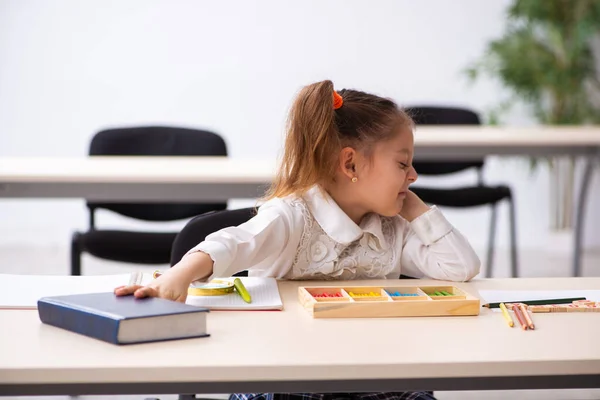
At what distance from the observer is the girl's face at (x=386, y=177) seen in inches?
62.8

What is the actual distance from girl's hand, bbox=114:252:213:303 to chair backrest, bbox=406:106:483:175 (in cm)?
276

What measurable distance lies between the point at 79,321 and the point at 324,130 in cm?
67

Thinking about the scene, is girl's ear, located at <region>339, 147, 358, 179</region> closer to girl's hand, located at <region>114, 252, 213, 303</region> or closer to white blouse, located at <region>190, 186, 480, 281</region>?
white blouse, located at <region>190, 186, 480, 281</region>

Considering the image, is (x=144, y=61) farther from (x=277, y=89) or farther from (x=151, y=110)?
(x=277, y=89)

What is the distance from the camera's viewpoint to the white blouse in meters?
1.55

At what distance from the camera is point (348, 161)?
1.63 meters

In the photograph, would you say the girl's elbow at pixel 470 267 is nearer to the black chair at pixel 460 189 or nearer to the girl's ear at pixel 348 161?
the girl's ear at pixel 348 161

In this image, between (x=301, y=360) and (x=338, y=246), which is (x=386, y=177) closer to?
(x=338, y=246)

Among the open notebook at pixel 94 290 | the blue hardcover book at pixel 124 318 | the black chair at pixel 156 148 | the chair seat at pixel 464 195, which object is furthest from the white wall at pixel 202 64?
the blue hardcover book at pixel 124 318

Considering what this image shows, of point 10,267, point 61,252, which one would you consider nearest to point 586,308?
point 10,267

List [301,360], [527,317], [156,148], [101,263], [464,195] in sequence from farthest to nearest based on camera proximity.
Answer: [101,263] → [464,195] → [156,148] → [527,317] → [301,360]

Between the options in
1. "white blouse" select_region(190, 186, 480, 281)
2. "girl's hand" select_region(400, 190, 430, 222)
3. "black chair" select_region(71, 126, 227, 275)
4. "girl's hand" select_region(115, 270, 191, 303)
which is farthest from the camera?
"black chair" select_region(71, 126, 227, 275)

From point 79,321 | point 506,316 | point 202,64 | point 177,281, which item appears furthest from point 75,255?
point 202,64

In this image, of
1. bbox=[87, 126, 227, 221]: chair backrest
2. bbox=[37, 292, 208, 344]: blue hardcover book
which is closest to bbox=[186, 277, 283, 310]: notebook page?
bbox=[37, 292, 208, 344]: blue hardcover book
